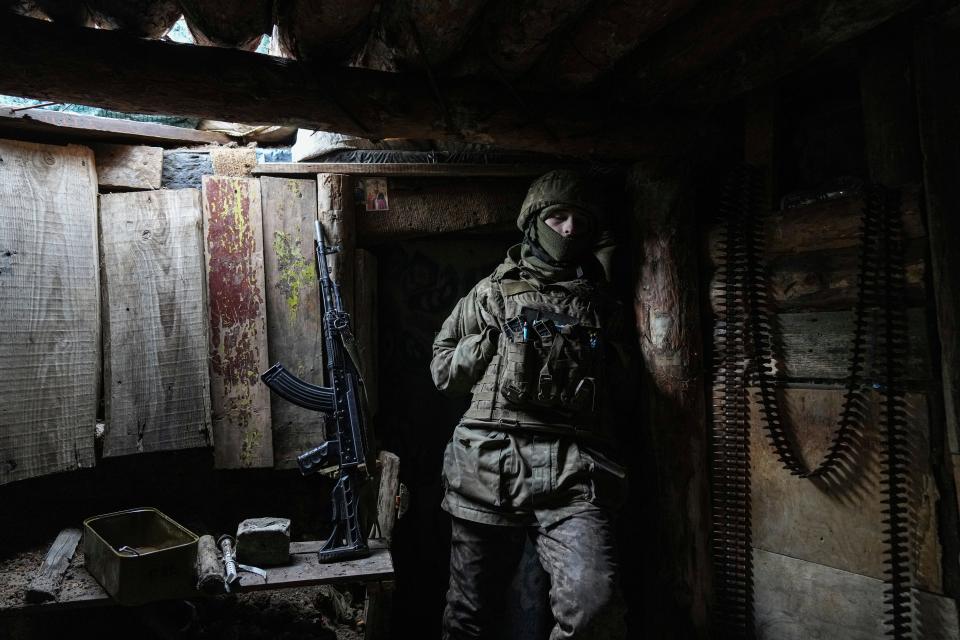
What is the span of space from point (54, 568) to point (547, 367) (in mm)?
2247

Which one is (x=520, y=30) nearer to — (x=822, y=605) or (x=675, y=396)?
(x=675, y=396)

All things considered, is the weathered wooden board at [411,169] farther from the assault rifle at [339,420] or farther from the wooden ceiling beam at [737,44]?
the wooden ceiling beam at [737,44]

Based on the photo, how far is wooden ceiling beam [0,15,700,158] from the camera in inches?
87.4

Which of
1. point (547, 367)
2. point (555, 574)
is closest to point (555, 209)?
point (547, 367)

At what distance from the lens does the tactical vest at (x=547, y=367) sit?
2.87 meters

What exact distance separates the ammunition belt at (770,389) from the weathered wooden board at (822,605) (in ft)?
0.17

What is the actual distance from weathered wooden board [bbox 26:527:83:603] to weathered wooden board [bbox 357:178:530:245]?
2.01m

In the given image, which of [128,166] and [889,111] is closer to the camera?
[889,111]

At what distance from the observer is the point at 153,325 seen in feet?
10.9

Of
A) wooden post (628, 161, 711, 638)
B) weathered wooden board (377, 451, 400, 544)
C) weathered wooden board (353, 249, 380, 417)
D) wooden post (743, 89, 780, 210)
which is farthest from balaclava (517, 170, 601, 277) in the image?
weathered wooden board (377, 451, 400, 544)

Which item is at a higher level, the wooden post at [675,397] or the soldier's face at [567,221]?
the soldier's face at [567,221]

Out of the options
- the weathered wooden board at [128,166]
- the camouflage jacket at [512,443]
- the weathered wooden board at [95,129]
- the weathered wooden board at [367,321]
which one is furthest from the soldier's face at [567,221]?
the weathered wooden board at [128,166]

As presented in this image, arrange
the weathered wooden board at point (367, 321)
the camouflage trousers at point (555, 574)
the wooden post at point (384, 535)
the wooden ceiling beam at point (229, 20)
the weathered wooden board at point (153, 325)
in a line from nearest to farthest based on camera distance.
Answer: the wooden ceiling beam at point (229, 20) < the camouflage trousers at point (555, 574) < the wooden post at point (384, 535) < the weathered wooden board at point (153, 325) < the weathered wooden board at point (367, 321)

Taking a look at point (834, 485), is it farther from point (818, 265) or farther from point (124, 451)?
point (124, 451)
